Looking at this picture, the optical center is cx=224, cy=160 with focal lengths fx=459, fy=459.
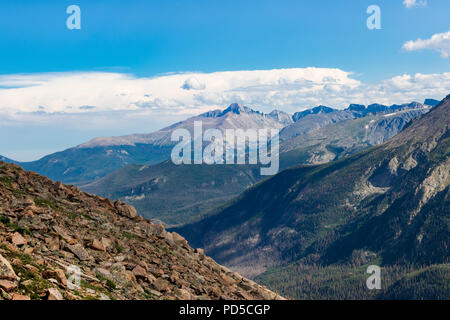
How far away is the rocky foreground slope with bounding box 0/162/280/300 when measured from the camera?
2132 inches

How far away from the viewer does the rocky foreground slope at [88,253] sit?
54.2 m

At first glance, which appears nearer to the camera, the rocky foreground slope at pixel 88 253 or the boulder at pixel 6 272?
the boulder at pixel 6 272

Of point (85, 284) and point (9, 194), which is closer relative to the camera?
point (85, 284)

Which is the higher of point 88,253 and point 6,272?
point 6,272

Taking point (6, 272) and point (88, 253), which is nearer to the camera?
point (6, 272)

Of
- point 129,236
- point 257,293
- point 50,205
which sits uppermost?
point 50,205

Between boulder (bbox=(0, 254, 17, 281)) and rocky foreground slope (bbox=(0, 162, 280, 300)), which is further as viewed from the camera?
rocky foreground slope (bbox=(0, 162, 280, 300))

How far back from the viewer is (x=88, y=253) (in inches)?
2896
